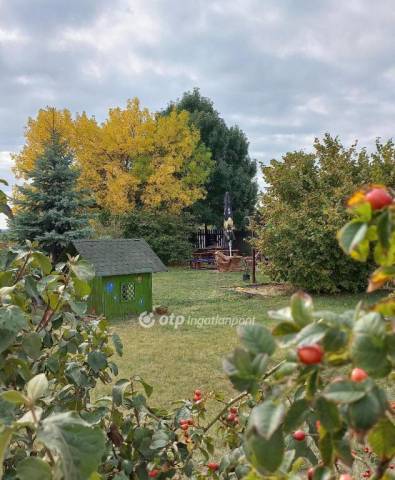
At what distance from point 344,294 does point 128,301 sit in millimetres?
4699

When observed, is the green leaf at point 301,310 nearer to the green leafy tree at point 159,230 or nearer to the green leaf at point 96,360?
the green leaf at point 96,360

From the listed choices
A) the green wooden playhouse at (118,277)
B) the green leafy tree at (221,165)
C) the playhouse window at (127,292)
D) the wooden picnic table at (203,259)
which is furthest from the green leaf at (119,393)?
the green leafy tree at (221,165)

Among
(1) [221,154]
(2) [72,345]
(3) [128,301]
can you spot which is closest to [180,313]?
(3) [128,301]

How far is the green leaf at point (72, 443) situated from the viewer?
1.69 feet

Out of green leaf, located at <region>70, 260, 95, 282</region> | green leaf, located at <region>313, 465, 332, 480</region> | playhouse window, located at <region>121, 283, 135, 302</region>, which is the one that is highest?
green leaf, located at <region>70, 260, 95, 282</region>

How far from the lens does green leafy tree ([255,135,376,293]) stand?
955 centimetres

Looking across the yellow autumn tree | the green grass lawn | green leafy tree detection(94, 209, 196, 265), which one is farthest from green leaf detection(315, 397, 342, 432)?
the yellow autumn tree

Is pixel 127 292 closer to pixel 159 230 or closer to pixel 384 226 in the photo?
pixel 384 226

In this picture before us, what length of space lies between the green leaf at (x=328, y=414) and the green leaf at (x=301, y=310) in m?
0.07

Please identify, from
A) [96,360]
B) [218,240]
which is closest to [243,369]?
[96,360]

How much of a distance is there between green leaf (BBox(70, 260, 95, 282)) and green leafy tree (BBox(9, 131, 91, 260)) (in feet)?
33.6

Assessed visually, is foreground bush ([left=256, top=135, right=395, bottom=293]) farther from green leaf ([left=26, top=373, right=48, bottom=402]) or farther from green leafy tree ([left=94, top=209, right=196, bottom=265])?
green leaf ([left=26, top=373, right=48, bottom=402])

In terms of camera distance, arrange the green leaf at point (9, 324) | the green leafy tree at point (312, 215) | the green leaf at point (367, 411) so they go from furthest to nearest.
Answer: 1. the green leafy tree at point (312, 215)
2. the green leaf at point (9, 324)
3. the green leaf at point (367, 411)

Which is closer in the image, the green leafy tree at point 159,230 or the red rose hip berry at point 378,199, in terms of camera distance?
the red rose hip berry at point 378,199
